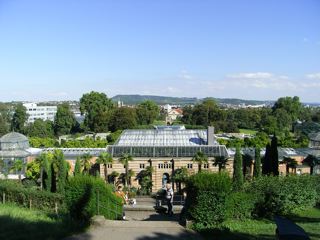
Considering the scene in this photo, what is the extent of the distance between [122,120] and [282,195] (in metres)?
71.1

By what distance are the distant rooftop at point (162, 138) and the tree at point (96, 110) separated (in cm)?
4553

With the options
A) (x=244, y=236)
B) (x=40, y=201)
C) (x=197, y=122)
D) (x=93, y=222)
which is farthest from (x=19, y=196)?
(x=197, y=122)

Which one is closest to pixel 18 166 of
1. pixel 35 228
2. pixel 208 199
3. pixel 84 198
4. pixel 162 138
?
pixel 162 138

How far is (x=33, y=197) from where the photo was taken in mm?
22781

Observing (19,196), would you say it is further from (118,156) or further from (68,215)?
(118,156)

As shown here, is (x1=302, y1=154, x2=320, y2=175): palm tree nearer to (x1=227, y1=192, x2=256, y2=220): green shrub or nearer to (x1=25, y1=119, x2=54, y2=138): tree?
(x1=227, y1=192, x2=256, y2=220): green shrub

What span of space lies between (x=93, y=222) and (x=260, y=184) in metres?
13.7

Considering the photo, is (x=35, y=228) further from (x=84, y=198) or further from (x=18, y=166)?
(x=18, y=166)

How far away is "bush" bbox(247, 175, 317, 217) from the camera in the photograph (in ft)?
71.1

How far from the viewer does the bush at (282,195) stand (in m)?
21.7

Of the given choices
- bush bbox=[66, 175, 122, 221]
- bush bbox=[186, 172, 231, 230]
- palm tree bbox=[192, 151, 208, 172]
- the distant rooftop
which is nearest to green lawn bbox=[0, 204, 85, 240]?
bush bbox=[66, 175, 122, 221]

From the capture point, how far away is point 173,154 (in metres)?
44.0

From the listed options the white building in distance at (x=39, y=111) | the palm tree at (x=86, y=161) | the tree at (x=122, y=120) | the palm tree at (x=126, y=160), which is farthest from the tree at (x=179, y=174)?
the white building in distance at (x=39, y=111)

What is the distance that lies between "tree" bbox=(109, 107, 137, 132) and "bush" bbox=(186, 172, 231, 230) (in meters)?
76.3
